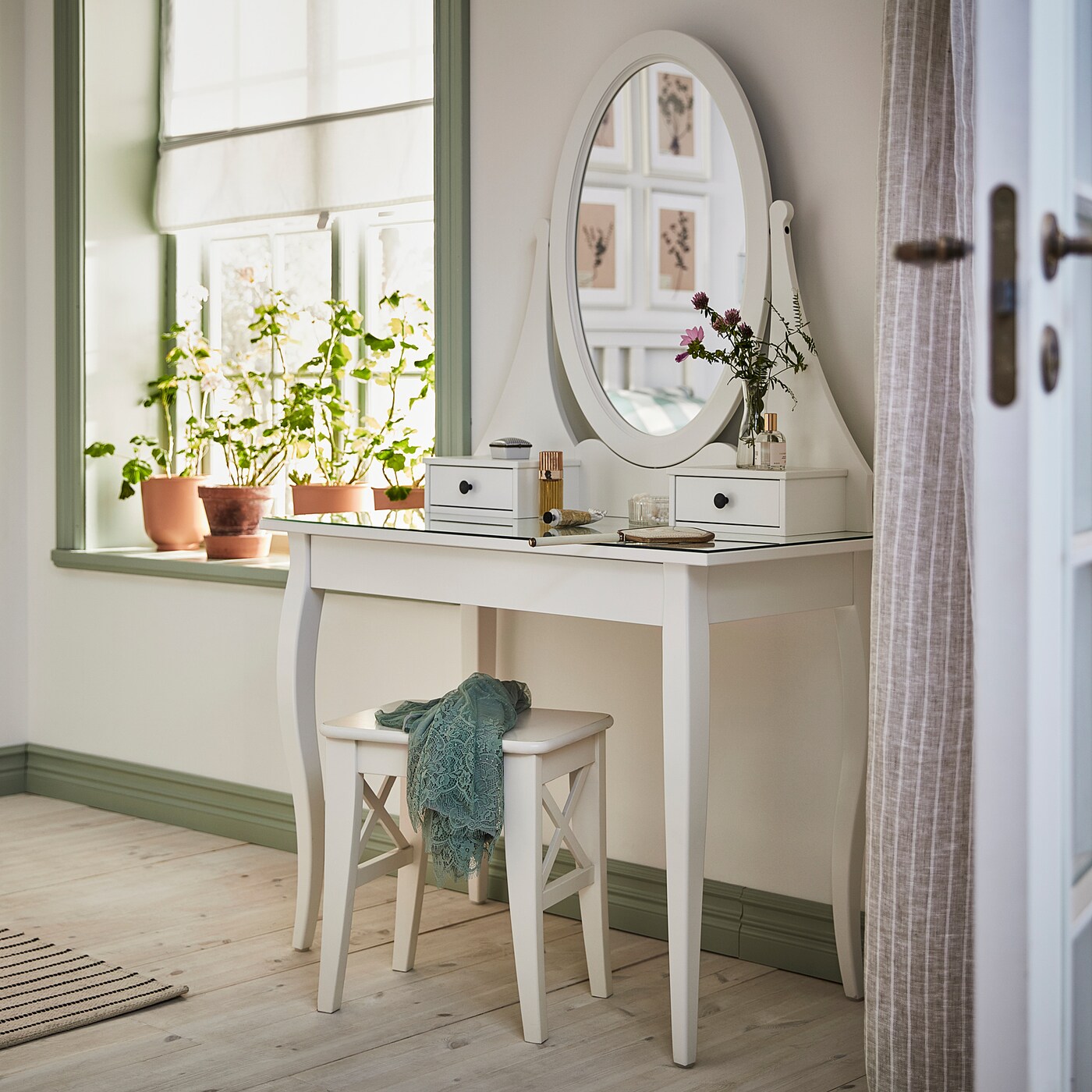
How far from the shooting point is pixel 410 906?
2656 millimetres

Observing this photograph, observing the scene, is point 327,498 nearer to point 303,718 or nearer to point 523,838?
point 303,718

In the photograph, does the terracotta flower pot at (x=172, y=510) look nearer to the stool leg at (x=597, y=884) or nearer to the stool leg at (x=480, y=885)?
the stool leg at (x=480, y=885)

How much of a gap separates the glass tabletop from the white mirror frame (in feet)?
0.60

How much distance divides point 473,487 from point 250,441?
5.12ft

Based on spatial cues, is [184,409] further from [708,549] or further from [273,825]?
[708,549]

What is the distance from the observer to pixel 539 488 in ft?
8.61

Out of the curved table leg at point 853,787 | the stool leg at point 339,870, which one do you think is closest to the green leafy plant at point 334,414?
the stool leg at point 339,870

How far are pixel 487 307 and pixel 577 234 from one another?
32 cm

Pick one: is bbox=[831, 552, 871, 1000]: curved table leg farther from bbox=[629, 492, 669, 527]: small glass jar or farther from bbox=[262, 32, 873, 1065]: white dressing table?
bbox=[629, 492, 669, 527]: small glass jar

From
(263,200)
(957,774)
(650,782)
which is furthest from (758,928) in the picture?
(263,200)

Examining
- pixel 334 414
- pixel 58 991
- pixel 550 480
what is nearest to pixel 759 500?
pixel 550 480

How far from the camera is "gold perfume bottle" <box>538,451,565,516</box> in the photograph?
2627mm

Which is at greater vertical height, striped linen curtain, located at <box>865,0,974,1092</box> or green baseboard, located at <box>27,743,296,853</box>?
striped linen curtain, located at <box>865,0,974,1092</box>

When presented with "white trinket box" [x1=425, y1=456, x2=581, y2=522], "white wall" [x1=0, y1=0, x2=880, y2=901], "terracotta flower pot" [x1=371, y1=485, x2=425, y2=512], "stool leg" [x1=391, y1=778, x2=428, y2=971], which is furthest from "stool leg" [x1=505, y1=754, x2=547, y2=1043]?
"terracotta flower pot" [x1=371, y1=485, x2=425, y2=512]
